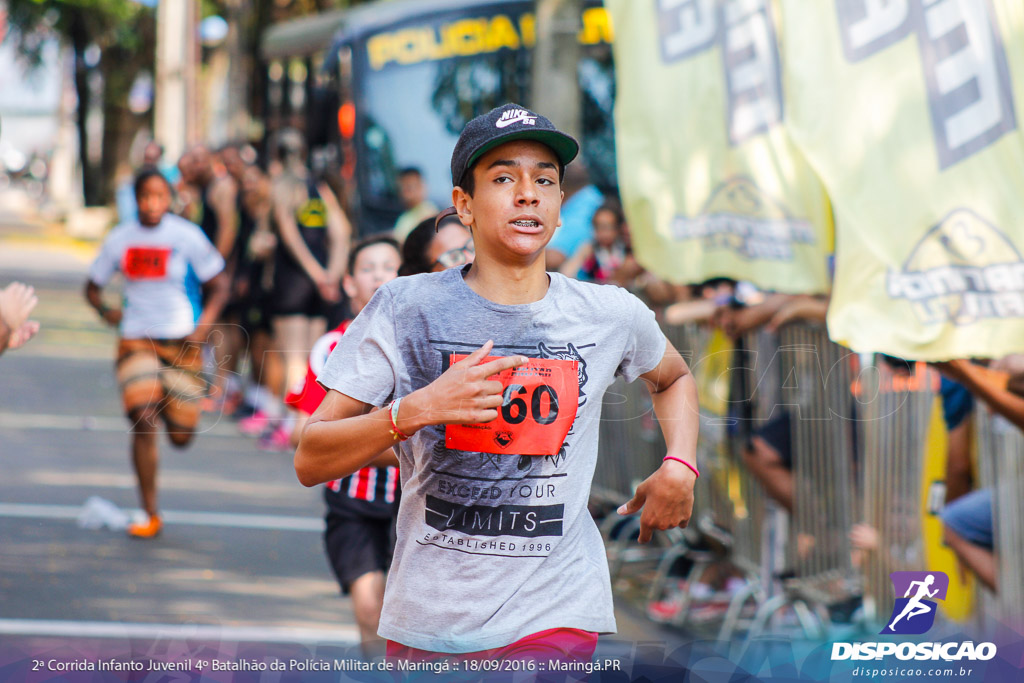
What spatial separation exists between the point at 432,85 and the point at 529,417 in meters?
10.7

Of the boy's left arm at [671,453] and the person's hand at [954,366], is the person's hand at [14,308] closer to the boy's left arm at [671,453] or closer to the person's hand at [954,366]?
the boy's left arm at [671,453]

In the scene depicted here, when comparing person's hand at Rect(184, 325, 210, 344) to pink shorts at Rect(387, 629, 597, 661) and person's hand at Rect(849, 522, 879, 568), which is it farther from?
pink shorts at Rect(387, 629, 597, 661)

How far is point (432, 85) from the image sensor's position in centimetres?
1320

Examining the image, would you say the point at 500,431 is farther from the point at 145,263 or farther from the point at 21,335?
the point at 145,263

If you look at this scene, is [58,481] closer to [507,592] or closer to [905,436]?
[905,436]

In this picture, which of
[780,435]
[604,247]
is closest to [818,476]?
[780,435]

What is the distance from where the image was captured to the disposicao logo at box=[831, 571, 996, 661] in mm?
3480

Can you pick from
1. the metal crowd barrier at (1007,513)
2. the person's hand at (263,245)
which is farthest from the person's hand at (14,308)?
the person's hand at (263,245)

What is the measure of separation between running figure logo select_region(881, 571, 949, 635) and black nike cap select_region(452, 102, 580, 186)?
72.4 inches

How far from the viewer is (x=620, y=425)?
7695 mm

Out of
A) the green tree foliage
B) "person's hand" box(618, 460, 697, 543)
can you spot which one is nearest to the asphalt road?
"person's hand" box(618, 460, 697, 543)

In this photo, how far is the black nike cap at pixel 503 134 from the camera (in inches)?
111

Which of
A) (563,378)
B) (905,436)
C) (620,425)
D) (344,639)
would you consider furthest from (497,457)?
(620,425)

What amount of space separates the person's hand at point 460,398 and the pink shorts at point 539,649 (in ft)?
1.74
